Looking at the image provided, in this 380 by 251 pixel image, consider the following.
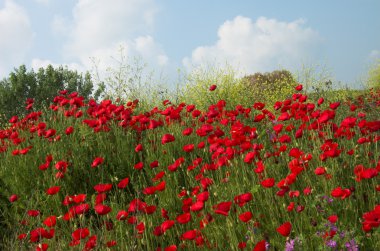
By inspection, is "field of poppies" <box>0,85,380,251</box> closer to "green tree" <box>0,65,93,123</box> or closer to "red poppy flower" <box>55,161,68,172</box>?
"red poppy flower" <box>55,161,68,172</box>

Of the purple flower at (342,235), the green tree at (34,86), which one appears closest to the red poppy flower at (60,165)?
the purple flower at (342,235)

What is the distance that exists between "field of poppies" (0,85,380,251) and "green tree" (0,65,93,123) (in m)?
14.5

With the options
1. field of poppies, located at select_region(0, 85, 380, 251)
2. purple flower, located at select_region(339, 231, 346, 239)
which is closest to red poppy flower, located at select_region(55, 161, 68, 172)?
field of poppies, located at select_region(0, 85, 380, 251)

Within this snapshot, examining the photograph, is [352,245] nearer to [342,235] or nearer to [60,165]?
[342,235]

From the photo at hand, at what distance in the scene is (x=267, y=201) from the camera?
3.27 meters

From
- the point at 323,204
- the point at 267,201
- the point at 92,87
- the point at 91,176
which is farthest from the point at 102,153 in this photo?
the point at 92,87

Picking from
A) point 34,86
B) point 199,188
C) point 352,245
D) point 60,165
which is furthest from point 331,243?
point 34,86

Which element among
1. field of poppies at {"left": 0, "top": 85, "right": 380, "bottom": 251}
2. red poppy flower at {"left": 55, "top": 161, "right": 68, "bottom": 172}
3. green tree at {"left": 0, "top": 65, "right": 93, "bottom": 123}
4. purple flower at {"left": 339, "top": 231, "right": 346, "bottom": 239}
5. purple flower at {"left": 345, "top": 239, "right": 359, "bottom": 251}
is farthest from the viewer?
green tree at {"left": 0, "top": 65, "right": 93, "bottom": 123}

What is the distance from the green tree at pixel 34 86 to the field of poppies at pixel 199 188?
47.6ft

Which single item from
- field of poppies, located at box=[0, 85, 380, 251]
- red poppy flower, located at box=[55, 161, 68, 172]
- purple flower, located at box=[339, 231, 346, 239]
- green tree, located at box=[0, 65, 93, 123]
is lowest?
purple flower, located at box=[339, 231, 346, 239]

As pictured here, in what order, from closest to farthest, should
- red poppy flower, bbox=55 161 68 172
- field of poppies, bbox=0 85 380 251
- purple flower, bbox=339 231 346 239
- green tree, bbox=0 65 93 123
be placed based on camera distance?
purple flower, bbox=339 231 346 239, field of poppies, bbox=0 85 380 251, red poppy flower, bbox=55 161 68 172, green tree, bbox=0 65 93 123

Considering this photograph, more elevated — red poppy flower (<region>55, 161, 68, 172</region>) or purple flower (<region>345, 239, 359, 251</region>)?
red poppy flower (<region>55, 161, 68, 172</region>)

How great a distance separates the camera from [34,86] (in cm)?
2144

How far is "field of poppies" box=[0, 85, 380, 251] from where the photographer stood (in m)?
2.86
